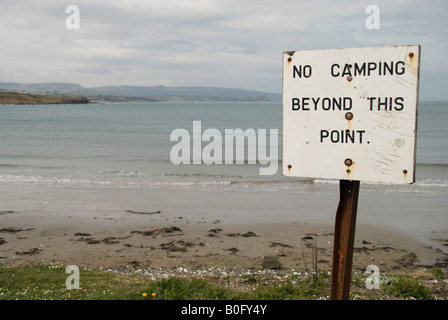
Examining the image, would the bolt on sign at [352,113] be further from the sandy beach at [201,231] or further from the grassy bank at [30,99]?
the grassy bank at [30,99]

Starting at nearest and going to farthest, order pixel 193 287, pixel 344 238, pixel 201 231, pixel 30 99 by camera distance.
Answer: pixel 344 238
pixel 193 287
pixel 201 231
pixel 30 99

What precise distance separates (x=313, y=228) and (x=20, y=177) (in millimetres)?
14784

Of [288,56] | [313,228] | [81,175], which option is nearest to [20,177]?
[81,175]

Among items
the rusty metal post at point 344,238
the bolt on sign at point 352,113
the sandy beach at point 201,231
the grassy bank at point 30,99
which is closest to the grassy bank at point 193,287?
the sandy beach at point 201,231

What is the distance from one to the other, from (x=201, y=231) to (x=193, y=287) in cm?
616

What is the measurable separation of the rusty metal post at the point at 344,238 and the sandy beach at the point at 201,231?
4779 mm

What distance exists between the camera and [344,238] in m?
3.33

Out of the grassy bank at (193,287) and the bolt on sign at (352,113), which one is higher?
the bolt on sign at (352,113)

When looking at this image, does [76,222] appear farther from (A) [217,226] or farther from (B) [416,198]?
(B) [416,198]

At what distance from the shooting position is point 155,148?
35.1 meters

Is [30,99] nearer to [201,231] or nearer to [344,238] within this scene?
[201,231]

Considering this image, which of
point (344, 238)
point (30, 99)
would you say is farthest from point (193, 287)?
point (30, 99)

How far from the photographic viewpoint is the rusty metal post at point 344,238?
3.26 meters

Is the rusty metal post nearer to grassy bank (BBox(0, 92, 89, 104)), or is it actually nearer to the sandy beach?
the sandy beach
